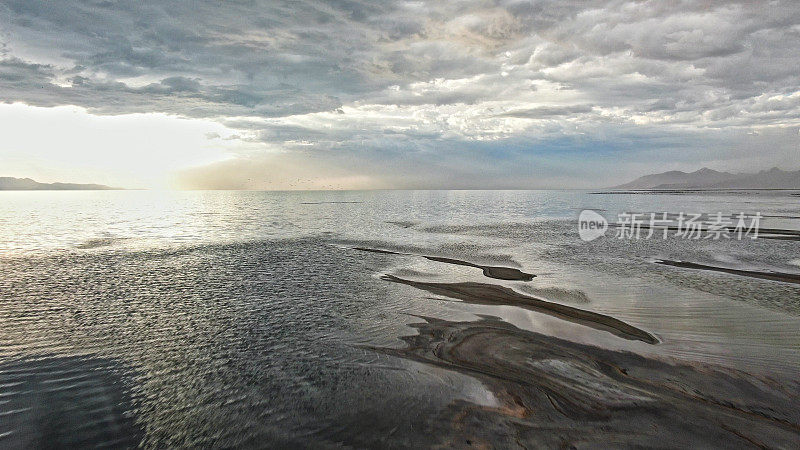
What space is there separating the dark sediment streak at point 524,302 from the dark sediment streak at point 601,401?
2.55m

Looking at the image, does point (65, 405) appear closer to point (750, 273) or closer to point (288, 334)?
point (288, 334)

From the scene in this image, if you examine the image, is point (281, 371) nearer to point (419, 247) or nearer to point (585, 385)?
point (585, 385)

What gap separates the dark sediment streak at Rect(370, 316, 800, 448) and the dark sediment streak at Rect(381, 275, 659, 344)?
255cm

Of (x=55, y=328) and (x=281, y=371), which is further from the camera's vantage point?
(x=55, y=328)

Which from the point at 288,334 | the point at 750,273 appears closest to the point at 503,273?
the point at 750,273

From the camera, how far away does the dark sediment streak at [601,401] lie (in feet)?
26.4

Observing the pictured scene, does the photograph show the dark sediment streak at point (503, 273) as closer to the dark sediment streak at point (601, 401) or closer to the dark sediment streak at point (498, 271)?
the dark sediment streak at point (498, 271)

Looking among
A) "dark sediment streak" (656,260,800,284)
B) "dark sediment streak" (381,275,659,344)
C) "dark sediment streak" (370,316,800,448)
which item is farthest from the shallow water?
"dark sediment streak" (656,260,800,284)

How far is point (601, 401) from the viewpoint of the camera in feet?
30.7

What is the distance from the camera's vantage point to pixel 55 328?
1479cm

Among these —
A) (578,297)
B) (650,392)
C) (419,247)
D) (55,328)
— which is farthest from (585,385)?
(419,247)

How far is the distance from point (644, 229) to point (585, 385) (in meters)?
49.1

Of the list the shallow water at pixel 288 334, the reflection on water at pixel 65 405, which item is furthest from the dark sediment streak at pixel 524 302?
the reflection on water at pixel 65 405

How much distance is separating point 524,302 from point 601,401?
8.89m
